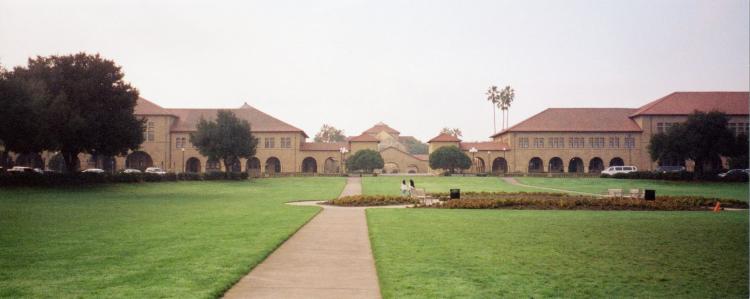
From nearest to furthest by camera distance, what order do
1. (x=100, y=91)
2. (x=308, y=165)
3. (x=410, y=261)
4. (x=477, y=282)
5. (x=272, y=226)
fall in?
(x=477, y=282)
(x=410, y=261)
(x=272, y=226)
(x=100, y=91)
(x=308, y=165)

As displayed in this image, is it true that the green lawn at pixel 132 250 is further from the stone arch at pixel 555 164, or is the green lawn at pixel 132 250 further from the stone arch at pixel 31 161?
the stone arch at pixel 555 164

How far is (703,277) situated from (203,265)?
784 centimetres

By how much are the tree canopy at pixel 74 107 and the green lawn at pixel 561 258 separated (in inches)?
1041

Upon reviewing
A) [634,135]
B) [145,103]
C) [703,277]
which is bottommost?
[703,277]

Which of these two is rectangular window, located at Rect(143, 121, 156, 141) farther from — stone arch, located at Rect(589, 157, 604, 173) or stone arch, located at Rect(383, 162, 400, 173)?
stone arch, located at Rect(589, 157, 604, 173)

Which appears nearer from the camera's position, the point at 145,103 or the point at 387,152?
the point at 145,103

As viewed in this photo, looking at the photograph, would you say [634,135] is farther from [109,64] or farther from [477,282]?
[477,282]

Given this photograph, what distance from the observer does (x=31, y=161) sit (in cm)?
7119

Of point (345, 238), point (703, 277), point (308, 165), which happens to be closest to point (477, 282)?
point (703, 277)

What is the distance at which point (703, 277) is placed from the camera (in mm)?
8047

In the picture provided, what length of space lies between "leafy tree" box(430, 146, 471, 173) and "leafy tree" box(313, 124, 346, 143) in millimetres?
62979

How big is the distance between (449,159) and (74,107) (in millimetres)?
46408

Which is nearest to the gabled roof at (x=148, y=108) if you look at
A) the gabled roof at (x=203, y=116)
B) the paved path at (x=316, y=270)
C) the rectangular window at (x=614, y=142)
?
the gabled roof at (x=203, y=116)

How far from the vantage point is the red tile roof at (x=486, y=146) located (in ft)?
255
